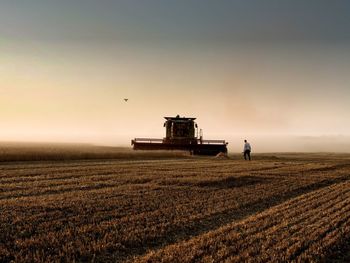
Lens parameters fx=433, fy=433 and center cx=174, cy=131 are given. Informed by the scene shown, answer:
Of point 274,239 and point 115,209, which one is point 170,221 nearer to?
point 115,209

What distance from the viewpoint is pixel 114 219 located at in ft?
36.7

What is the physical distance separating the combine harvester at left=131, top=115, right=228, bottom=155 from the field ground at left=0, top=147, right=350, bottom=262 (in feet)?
83.5

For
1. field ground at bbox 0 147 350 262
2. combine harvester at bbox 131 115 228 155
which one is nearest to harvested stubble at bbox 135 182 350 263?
field ground at bbox 0 147 350 262

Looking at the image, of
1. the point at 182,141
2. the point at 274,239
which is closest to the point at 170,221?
the point at 274,239

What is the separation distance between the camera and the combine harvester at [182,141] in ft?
147

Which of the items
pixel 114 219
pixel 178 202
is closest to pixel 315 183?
pixel 178 202

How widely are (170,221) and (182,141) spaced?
3413 centimetres

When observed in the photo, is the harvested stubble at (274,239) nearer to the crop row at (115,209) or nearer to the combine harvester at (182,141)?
the crop row at (115,209)

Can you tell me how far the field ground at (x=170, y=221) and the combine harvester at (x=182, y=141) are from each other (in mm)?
25441

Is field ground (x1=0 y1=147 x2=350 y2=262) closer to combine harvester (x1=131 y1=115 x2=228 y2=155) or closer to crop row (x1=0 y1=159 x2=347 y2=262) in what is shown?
crop row (x1=0 y1=159 x2=347 y2=262)

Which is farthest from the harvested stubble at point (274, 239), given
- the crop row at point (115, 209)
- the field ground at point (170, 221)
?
the crop row at point (115, 209)

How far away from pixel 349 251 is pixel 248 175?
14067 millimetres

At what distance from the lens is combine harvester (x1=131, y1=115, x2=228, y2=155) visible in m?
44.7

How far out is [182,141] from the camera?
4519cm
